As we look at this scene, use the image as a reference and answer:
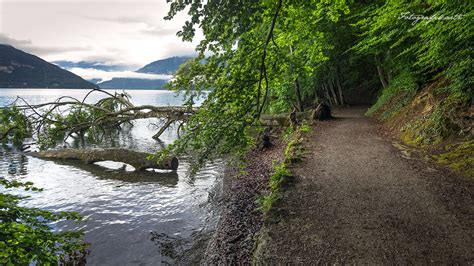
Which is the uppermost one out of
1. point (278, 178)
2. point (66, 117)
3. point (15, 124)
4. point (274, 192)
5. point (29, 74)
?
point (29, 74)

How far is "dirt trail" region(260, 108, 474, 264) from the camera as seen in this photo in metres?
4.66

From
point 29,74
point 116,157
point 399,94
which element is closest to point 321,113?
point 399,94

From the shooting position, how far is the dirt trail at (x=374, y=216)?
4660mm

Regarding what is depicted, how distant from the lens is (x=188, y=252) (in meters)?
6.71

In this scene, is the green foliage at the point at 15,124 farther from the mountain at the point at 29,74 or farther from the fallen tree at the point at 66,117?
the mountain at the point at 29,74

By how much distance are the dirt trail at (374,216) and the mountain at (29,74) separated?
19432 centimetres

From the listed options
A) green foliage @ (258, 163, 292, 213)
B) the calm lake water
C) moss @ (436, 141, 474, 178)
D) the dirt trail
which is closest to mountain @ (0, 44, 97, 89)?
the calm lake water

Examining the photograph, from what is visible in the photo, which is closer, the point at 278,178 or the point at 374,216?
the point at 374,216

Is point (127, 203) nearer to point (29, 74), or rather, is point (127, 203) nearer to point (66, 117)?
point (66, 117)

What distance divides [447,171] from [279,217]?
544 centimetres

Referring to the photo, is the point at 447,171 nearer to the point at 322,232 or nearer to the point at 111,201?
the point at 322,232

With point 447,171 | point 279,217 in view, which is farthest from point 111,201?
point 447,171

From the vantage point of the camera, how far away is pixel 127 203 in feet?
33.0

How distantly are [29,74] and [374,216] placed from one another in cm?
23225
